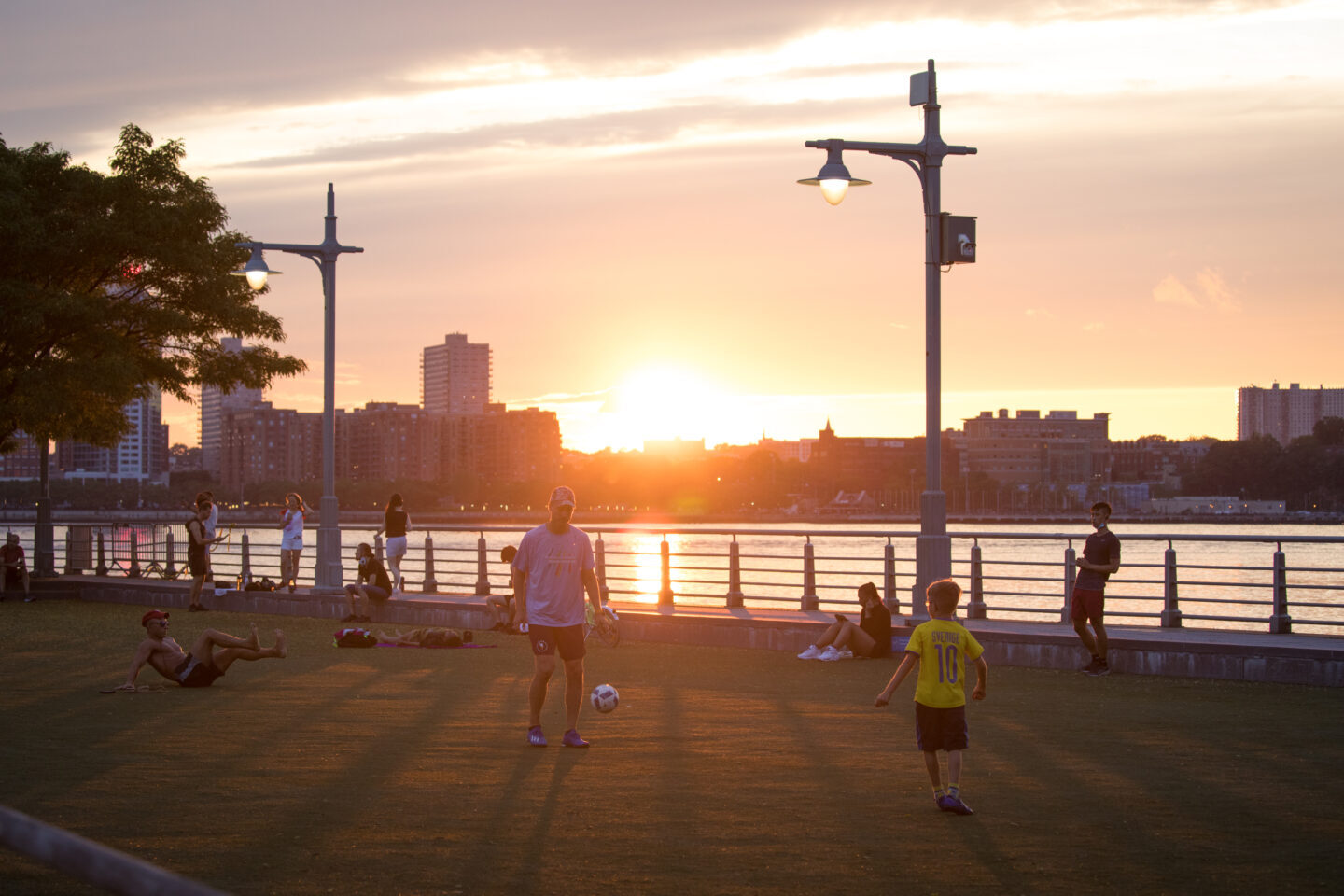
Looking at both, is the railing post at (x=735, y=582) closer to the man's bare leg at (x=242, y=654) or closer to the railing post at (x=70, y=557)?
the man's bare leg at (x=242, y=654)

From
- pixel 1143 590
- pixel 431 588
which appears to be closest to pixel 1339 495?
pixel 1143 590

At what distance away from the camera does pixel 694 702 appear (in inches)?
499

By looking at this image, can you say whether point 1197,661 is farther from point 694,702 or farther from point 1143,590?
point 1143,590

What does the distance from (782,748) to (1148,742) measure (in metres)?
2.80

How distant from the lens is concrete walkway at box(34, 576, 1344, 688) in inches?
546

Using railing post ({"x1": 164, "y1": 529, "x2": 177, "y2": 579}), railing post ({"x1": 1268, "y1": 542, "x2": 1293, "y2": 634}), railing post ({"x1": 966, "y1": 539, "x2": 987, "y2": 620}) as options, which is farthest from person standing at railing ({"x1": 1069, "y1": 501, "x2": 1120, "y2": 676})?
railing post ({"x1": 164, "y1": 529, "x2": 177, "y2": 579})

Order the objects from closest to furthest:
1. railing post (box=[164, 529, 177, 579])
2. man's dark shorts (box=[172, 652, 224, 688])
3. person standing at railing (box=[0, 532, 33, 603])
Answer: man's dark shorts (box=[172, 652, 224, 688]) < person standing at railing (box=[0, 532, 33, 603]) < railing post (box=[164, 529, 177, 579])

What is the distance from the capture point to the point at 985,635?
16.0m

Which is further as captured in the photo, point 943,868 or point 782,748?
point 782,748

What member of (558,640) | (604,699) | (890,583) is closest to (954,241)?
(890,583)

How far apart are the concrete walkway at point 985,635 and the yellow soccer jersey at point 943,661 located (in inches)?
290

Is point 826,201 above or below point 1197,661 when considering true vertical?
above

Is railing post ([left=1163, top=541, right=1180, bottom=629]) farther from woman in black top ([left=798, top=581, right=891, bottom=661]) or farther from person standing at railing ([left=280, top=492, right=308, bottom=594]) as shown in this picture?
person standing at railing ([left=280, top=492, right=308, bottom=594])

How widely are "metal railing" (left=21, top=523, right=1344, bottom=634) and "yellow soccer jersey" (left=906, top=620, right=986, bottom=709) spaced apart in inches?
219
